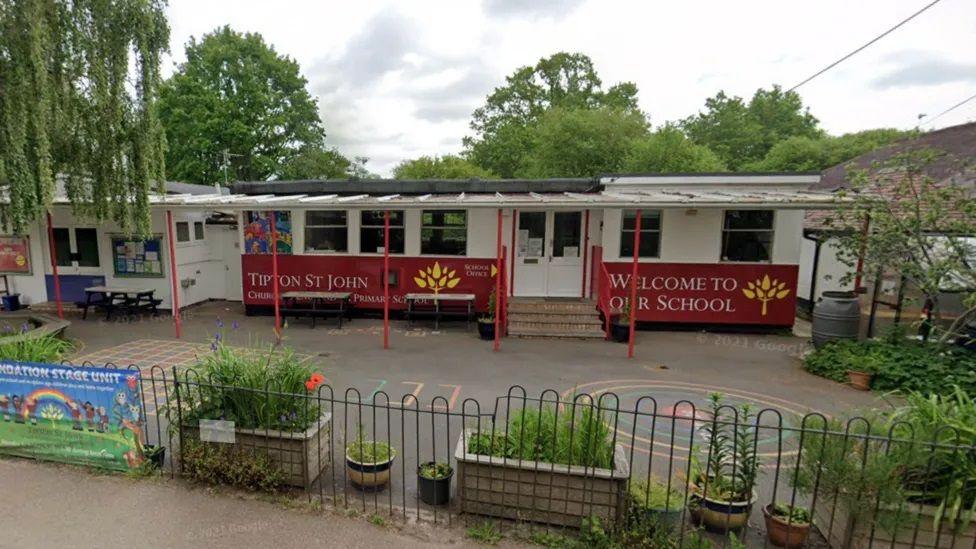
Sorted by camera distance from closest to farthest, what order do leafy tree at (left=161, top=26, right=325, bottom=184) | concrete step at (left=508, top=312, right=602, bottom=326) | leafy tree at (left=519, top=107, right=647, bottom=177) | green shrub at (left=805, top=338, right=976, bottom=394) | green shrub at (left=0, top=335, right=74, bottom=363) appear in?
green shrub at (left=0, top=335, right=74, bottom=363), green shrub at (left=805, top=338, right=976, bottom=394), concrete step at (left=508, top=312, right=602, bottom=326), leafy tree at (left=161, top=26, right=325, bottom=184), leafy tree at (left=519, top=107, right=647, bottom=177)

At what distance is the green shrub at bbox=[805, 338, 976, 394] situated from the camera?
6.66m

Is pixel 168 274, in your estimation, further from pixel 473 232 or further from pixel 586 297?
pixel 586 297

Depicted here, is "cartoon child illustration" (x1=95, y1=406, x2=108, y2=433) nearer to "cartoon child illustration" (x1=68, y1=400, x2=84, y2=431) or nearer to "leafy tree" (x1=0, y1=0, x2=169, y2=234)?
"cartoon child illustration" (x1=68, y1=400, x2=84, y2=431)

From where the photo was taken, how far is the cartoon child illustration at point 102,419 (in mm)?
4291

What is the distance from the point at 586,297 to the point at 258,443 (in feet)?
28.9

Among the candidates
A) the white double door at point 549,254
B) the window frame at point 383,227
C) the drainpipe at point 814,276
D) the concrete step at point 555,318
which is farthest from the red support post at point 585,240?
the drainpipe at point 814,276

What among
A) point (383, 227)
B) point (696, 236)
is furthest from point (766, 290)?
point (383, 227)

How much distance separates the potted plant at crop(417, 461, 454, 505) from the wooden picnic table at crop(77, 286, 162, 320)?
10.8m

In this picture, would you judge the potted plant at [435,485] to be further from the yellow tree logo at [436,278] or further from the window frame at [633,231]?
the window frame at [633,231]

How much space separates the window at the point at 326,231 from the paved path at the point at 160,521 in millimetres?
8011

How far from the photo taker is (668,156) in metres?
25.5

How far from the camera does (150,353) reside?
8.56 metres

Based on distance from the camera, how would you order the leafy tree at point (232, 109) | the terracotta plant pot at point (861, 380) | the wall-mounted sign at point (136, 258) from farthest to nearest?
1. the leafy tree at point (232, 109)
2. the wall-mounted sign at point (136, 258)
3. the terracotta plant pot at point (861, 380)

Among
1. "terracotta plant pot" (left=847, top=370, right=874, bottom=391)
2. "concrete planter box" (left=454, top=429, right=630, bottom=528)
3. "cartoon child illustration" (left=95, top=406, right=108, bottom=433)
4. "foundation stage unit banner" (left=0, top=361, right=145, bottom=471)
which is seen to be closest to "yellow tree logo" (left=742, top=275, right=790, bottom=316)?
"terracotta plant pot" (left=847, top=370, right=874, bottom=391)
